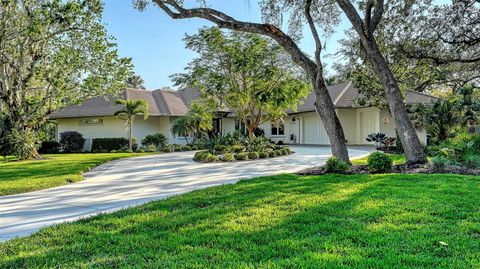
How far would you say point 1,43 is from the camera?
16.2 m

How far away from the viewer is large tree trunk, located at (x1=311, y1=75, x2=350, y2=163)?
427 inches

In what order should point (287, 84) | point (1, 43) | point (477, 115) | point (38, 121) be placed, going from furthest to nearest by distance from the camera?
point (38, 121) → point (287, 84) → point (1, 43) → point (477, 115)

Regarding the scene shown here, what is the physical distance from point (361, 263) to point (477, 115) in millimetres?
14358

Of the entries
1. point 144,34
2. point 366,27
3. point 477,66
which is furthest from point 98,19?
point 477,66

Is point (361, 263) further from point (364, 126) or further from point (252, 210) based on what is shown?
point (364, 126)

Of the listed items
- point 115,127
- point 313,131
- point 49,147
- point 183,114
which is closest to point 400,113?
point 313,131

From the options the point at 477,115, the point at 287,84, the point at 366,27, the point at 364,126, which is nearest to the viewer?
the point at 366,27

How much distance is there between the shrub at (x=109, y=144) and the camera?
26094mm

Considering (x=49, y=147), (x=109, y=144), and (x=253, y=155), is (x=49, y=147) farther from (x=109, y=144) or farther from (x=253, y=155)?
(x=253, y=155)

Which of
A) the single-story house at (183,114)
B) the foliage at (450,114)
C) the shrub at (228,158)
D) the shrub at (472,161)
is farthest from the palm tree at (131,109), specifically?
the shrub at (472,161)

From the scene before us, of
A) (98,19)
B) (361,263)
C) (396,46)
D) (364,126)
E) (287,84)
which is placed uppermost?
(98,19)

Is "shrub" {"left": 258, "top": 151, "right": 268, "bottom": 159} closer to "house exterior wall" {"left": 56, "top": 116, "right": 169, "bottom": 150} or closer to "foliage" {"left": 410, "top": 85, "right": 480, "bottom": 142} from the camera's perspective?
"foliage" {"left": 410, "top": 85, "right": 480, "bottom": 142}

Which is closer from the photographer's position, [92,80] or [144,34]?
[144,34]

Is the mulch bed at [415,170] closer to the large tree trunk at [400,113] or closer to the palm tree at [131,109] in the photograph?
the large tree trunk at [400,113]
